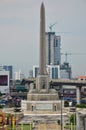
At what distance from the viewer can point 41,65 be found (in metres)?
38.8

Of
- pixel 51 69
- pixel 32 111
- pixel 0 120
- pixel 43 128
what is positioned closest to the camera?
pixel 0 120

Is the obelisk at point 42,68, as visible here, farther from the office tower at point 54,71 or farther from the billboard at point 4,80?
the office tower at point 54,71

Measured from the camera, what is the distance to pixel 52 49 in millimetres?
129125

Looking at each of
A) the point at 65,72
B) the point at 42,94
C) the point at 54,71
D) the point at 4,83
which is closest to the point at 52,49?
the point at 65,72

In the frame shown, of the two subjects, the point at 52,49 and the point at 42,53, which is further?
the point at 52,49

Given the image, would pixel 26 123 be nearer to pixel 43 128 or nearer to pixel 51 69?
pixel 43 128

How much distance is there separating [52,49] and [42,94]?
91.0 metres

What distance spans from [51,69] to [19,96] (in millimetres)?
51597

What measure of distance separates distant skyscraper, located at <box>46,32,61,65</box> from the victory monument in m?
86.6

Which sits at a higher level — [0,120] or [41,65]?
[41,65]

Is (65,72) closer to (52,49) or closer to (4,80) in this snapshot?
(52,49)

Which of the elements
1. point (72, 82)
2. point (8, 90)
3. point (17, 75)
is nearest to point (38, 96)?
point (72, 82)

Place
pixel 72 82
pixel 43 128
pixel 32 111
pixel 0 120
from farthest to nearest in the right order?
pixel 72 82, pixel 32 111, pixel 43 128, pixel 0 120

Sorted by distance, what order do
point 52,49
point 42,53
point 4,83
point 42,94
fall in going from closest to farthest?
point 42,94 < point 42,53 < point 4,83 < point 52,49
